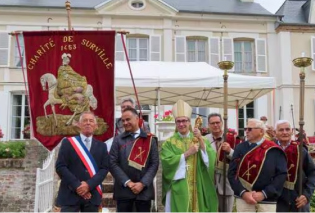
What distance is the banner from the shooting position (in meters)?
4.84

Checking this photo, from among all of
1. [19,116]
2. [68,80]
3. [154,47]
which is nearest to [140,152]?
[68,80]

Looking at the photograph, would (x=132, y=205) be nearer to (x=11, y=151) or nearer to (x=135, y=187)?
(x=135, y=187)

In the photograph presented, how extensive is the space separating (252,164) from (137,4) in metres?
13.5

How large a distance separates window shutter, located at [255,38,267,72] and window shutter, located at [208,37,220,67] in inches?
69.9

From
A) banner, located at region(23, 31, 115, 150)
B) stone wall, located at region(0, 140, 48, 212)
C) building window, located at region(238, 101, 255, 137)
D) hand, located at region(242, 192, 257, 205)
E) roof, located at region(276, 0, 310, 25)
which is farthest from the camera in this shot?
roof, located at region(276, 0, 310, 25)

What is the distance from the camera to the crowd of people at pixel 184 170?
3.67 m

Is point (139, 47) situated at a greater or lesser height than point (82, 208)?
greater

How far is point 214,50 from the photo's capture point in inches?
634

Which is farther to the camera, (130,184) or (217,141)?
(217,141)

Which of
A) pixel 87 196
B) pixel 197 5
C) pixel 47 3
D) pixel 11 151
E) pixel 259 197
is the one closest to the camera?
pixel 259 197

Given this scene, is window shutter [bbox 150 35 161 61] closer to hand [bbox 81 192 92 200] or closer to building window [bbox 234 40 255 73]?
building window [bbox 234 40 255 73]

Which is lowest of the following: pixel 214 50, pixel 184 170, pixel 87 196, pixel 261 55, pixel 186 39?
pixel 87 196

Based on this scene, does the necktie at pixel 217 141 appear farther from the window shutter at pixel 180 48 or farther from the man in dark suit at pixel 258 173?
the window shutter at pixel 180 48

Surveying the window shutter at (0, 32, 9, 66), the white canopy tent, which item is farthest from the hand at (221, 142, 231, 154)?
the window shutter at (0, 32, 9, 66)
